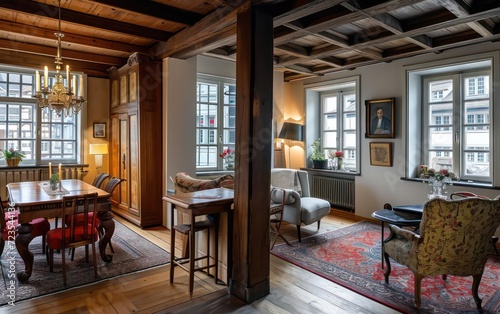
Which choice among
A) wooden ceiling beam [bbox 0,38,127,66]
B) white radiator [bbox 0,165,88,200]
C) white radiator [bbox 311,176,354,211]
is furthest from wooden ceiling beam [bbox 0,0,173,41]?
white radiator [bbox 311,176,354,211]

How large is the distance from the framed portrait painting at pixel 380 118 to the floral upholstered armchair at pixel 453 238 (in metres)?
2.92

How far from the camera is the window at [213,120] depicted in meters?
5.73

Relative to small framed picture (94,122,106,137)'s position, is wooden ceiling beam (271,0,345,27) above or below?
above

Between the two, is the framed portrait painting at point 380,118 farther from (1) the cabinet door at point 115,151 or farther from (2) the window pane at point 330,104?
(1) the cabinet door at point 115,151

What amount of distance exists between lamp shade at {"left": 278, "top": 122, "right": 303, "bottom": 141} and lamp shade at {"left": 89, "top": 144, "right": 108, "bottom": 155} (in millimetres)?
3241

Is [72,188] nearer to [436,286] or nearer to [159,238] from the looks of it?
[159,238]

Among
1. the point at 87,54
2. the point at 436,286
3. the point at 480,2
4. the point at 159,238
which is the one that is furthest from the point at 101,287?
the point at 480,2

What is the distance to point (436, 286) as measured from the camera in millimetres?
3145

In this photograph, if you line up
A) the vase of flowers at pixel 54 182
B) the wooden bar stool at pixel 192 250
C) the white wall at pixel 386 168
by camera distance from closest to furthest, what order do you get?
the wooden bar stool at pixel 192 250 → the vase of flowers at pixel 54 182 → the white wall at pixel 386 168

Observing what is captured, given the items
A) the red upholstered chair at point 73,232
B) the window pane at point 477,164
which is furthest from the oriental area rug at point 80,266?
the window pane at point 477,164

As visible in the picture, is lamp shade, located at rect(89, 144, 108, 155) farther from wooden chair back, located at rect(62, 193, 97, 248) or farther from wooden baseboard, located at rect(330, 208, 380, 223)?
wooden baseboard, located at rect(330, 208, 380, 223)

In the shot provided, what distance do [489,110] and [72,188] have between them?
18.1 feet

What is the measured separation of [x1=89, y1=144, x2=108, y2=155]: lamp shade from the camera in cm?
568

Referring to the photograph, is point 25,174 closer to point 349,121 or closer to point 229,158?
point 229,158
